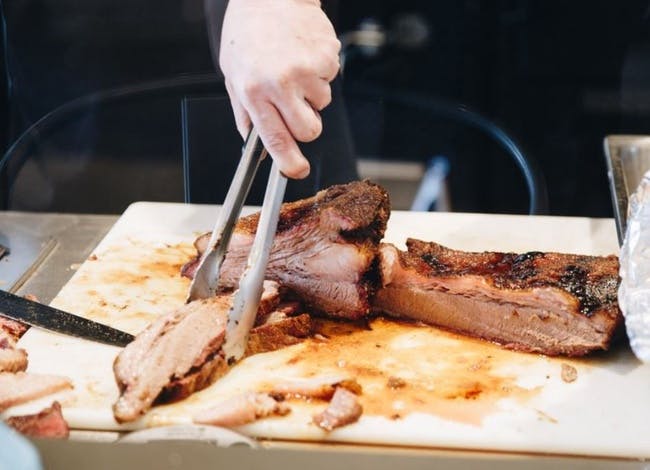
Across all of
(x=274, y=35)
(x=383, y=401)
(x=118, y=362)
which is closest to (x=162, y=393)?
(x=118, y=362)

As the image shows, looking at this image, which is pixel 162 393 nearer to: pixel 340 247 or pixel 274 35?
pixel 340 247

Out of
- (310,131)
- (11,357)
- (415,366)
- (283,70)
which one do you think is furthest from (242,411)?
(283,70)

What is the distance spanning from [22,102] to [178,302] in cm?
212

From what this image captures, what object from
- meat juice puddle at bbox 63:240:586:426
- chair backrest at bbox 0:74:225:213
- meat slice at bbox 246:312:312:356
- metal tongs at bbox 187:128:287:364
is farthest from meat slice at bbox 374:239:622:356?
chair backrest at bbox 0:74:225:213

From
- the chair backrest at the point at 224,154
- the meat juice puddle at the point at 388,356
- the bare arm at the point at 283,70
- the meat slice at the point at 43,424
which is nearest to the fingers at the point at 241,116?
the bare arm at the point at 283,70

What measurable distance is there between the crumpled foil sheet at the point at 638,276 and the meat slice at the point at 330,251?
614 millimetres

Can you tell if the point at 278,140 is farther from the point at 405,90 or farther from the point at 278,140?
the point at 405,90

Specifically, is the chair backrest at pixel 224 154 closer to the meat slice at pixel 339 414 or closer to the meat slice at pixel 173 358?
the meat slice at pixel 173 358

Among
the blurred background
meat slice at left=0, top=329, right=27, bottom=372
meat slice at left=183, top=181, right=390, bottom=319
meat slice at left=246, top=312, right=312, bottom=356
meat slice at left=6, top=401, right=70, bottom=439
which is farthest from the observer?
the blurred background

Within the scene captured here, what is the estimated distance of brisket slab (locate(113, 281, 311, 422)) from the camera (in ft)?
5.91

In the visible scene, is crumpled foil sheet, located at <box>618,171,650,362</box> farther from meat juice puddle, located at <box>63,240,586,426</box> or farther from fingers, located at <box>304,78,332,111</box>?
fingers, located at <box>304,78,332,111</box>

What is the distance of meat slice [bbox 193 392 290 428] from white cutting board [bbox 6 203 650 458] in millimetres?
23

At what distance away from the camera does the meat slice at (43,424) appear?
1704 millimetres

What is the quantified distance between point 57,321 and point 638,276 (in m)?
1.40
